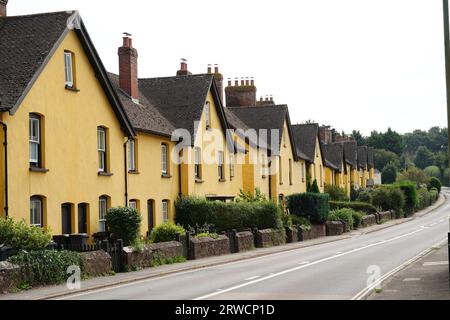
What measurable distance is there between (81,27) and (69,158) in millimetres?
5180

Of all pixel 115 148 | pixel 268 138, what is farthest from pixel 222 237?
pixel 268 138

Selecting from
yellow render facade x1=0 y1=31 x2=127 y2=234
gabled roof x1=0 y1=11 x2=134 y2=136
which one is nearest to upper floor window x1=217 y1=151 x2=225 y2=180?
yellow render facade x1=0 y1=31 x2=127 y2=234

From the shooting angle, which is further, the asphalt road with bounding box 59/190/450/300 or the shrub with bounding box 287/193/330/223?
the shrub with bounding box 287/193/330/223

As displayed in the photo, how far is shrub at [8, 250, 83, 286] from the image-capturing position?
20.5m

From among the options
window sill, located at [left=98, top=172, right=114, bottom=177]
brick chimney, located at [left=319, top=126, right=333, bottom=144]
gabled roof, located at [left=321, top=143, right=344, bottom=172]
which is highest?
brick chimney, located at [left=319, top=126, right=333, bottom=144]

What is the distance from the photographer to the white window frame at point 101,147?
3161 centimetres

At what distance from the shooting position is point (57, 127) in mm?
28188

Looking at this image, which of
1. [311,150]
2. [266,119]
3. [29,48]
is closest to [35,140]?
[29,48]

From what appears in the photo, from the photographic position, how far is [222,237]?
34.0 meters

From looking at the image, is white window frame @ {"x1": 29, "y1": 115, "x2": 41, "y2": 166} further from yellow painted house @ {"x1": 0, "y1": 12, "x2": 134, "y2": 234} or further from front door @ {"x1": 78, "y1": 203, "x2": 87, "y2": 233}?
front door @ {"x1": 78, "y1": 203, "x2": 87, "y2": 233}

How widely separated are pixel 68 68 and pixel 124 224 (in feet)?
21.5

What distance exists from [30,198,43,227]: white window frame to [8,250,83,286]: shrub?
479 cm
